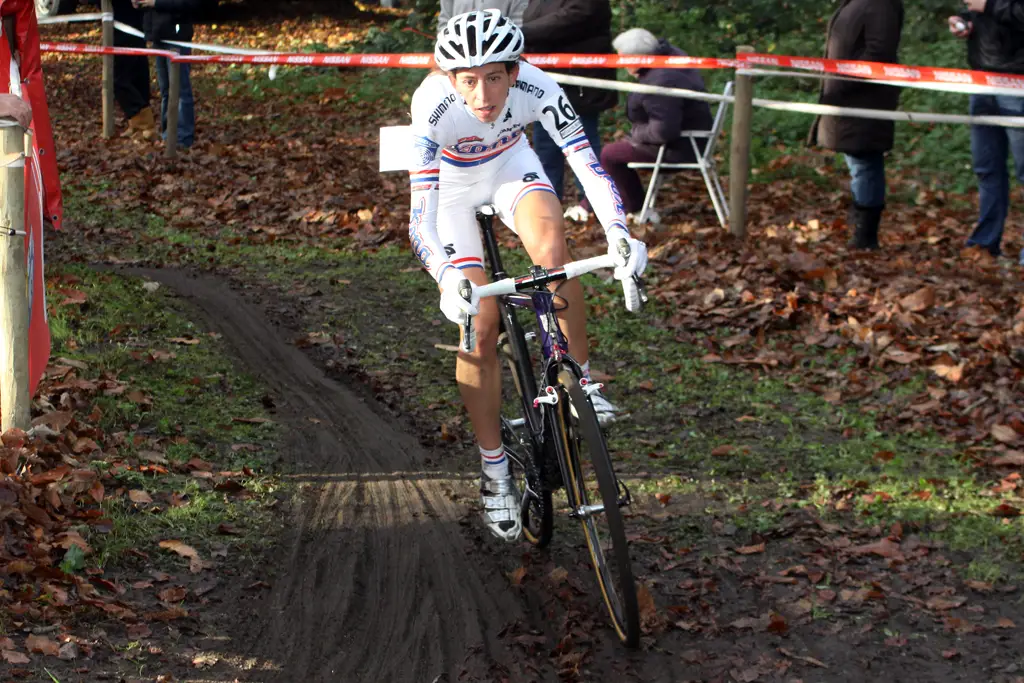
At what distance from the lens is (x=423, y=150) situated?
4.75 metres

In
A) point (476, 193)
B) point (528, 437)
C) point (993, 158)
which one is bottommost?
point (528, 437)

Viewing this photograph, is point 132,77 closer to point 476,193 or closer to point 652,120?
point 652,120

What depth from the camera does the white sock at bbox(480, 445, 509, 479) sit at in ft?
16.8

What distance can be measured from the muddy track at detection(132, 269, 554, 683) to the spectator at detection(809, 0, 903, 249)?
4768 mm

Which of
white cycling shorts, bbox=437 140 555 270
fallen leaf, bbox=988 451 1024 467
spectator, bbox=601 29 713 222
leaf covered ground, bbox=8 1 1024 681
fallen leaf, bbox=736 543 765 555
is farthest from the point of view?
spectator, bbox=601 29 713 222

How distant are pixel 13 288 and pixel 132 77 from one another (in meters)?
11.2

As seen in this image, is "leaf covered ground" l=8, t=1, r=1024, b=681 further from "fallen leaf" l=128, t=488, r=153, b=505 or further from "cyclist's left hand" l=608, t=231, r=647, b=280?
"cyclist's left hand" l=608, t=231, r=647, b=280

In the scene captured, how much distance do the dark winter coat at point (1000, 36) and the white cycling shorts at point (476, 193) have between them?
487cm

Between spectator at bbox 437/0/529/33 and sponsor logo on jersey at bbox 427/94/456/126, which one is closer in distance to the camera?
sponsor logo on jersey at bbox 427/94/456/126

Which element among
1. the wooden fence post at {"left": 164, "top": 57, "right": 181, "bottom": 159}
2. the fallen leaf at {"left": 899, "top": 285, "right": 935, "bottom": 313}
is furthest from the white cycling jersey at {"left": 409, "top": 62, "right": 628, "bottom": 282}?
the wooden fence post at {"left": 164, "top": 57, "right": 181, "bottom": 159}

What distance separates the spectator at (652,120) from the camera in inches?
408

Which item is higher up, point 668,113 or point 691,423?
point 668,113

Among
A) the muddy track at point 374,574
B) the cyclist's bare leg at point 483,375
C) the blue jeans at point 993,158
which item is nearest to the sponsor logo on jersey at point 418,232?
the cyclist's bare leg at point 483,375

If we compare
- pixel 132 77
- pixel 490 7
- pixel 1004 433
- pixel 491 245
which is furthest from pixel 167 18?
pixel 1004 433
